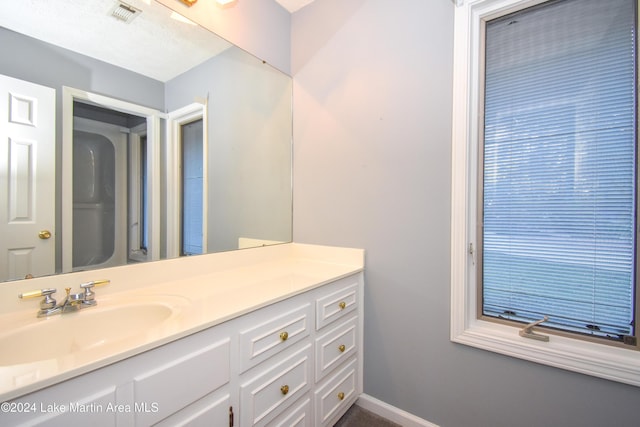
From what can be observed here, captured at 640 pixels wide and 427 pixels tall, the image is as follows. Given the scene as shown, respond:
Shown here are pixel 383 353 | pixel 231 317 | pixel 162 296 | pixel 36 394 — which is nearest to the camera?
pixel 36 394

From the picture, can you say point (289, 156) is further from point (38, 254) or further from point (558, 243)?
point (558, 243)

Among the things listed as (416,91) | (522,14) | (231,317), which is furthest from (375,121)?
(231,317)

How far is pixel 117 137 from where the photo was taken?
3.72ft

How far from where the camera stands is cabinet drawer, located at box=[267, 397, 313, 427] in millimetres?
1079

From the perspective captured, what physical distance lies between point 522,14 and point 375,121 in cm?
78

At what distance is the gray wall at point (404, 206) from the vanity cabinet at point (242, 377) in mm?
232

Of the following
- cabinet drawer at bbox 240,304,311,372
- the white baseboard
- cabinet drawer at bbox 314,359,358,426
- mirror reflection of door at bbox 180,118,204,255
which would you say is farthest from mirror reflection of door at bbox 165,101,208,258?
the white baseboard

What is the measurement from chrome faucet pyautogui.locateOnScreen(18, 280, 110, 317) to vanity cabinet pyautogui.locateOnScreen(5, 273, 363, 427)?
1.41 ft

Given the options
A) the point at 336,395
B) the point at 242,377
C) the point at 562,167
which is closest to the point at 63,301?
the point at 242,377

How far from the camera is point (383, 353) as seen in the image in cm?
156

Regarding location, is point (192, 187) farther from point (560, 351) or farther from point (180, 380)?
point (560, 351)

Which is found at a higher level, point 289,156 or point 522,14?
point 522,14

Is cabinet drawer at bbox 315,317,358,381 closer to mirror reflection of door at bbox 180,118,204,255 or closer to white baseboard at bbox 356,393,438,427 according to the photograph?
white baseboard at bbox 356,393,438,427

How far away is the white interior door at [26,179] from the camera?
88cm
